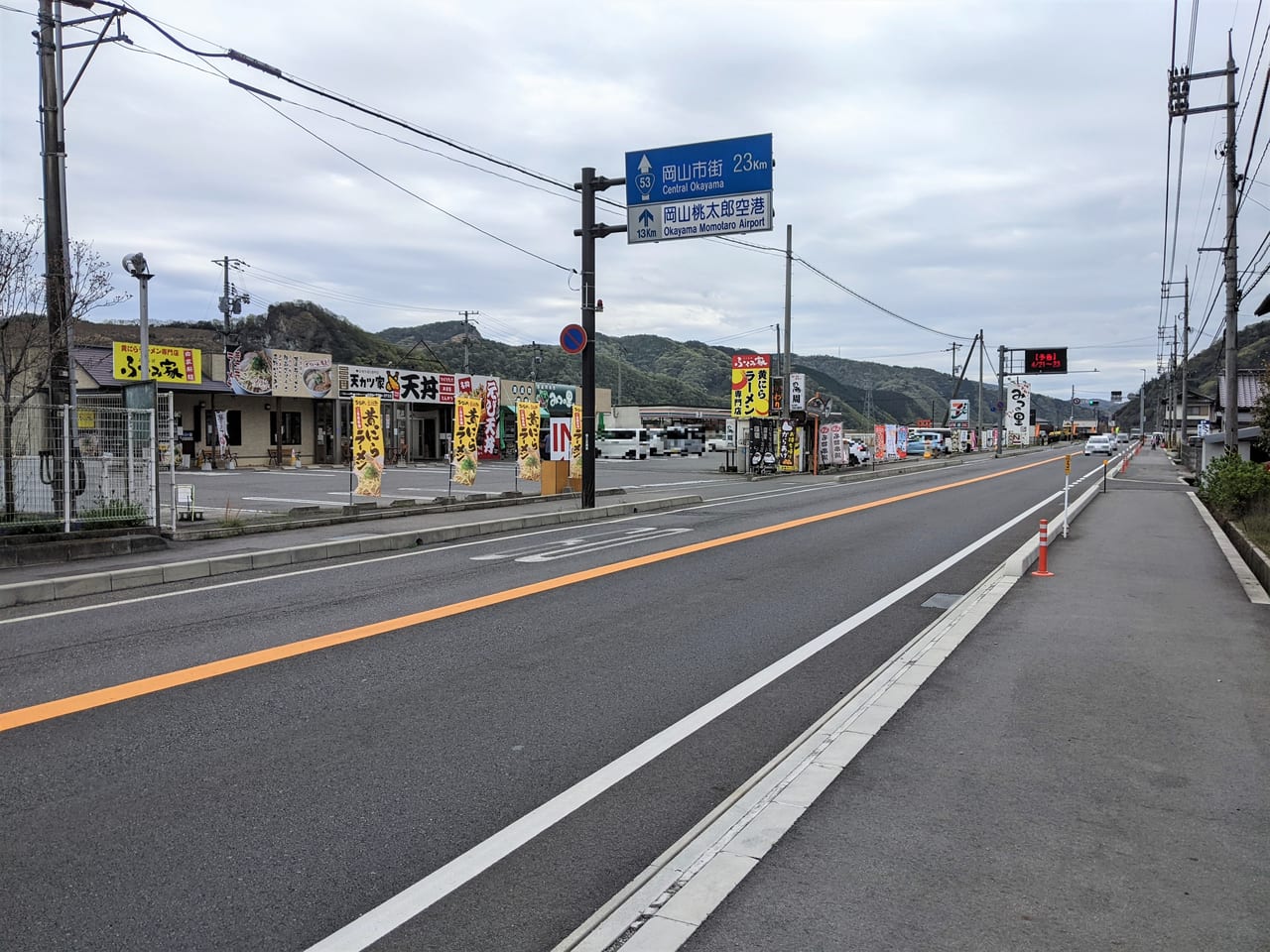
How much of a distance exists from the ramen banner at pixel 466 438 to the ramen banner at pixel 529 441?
127 cm

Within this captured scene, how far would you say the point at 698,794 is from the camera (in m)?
4.15

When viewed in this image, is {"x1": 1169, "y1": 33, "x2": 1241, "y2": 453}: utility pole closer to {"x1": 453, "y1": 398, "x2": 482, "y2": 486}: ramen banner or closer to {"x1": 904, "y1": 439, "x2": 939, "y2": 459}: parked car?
{"x1": 453, "y1": 398, "x2": 482, "y2": 486}: ramen banner

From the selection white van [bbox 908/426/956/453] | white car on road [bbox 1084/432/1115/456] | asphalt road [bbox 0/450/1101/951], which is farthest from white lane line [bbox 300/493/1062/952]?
white car on road [bbox 1084/432/1115/456]

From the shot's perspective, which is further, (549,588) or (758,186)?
(758,186)

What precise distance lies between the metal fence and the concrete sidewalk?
11.6 metres

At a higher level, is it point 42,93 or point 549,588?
point 42,93

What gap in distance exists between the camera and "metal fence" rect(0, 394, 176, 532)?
1202 cm

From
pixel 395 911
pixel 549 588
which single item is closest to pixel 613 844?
pixel 395 911

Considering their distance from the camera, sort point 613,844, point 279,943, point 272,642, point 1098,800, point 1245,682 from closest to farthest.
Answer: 1. point 279,943
2. point 613,844
3. point 1098,800
4. point 1245,682
5. point 272,642

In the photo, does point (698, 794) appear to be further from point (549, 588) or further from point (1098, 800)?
point (549, 588)

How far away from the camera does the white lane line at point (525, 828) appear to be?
3008 millimetres

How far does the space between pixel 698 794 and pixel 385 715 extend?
2.11 metres

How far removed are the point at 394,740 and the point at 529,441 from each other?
17.6m

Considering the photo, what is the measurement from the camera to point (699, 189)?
17453 millimetres
